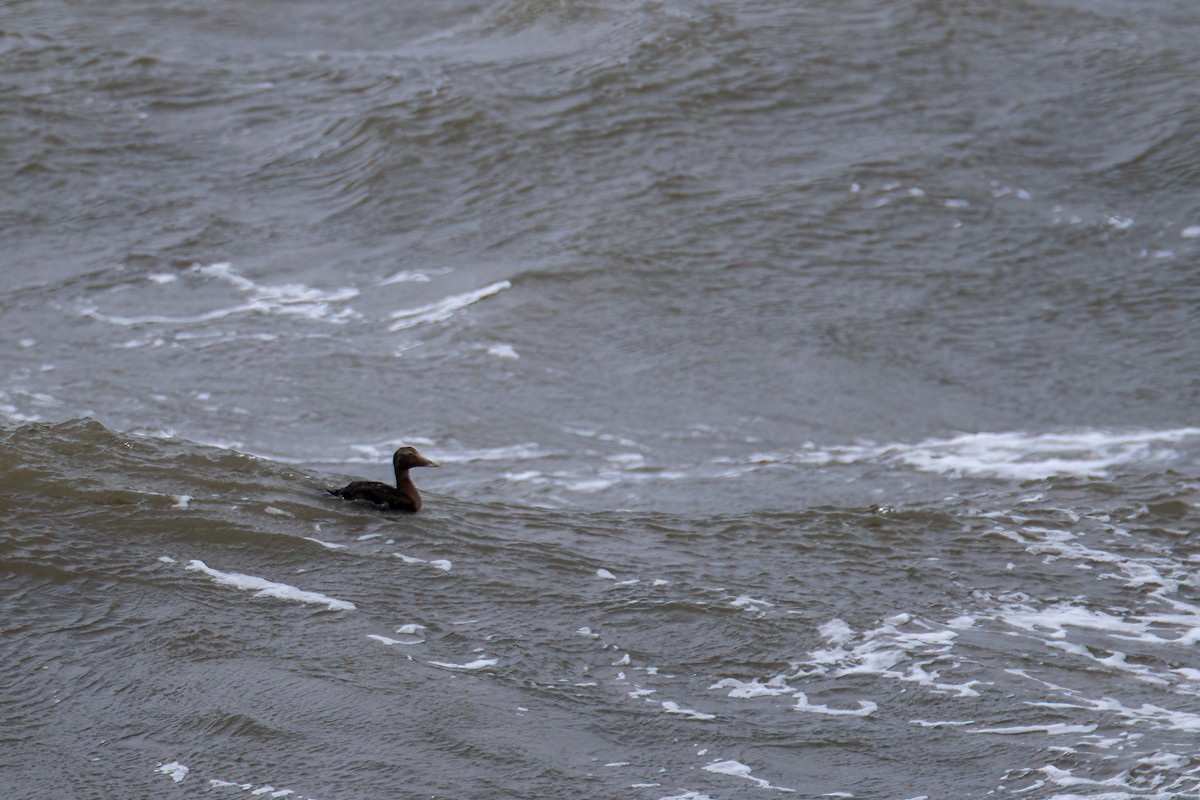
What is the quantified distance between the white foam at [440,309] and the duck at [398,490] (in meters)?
3.06

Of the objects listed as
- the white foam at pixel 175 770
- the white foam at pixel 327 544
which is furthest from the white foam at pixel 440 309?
the white foam at pixel 175 770

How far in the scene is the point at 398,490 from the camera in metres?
7.19

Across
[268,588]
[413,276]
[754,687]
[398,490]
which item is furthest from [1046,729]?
[413,276]

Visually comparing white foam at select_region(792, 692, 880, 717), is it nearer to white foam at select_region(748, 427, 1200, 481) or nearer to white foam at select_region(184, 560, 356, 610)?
white foam at select_region(184, 560, 356, 610)

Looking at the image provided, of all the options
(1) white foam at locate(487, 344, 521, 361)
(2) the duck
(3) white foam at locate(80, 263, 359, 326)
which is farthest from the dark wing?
(3) white foam at locate(80, 263, 359, 326)

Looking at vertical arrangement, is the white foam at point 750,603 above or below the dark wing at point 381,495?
below

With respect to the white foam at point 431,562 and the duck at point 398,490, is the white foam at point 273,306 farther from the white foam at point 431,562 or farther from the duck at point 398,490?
the white foam at point 431,562

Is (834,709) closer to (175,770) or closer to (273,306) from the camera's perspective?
(175,770)

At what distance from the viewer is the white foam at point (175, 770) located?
4852 millimetres

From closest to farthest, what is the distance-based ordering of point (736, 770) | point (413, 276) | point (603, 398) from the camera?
point (736, 770), point (603, 398), point (413, 276)

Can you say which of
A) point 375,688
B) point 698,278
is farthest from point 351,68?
point 375,688

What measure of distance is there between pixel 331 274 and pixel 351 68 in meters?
4.33

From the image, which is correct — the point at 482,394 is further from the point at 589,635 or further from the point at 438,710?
the point at 438,710

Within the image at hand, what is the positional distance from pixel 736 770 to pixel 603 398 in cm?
447
